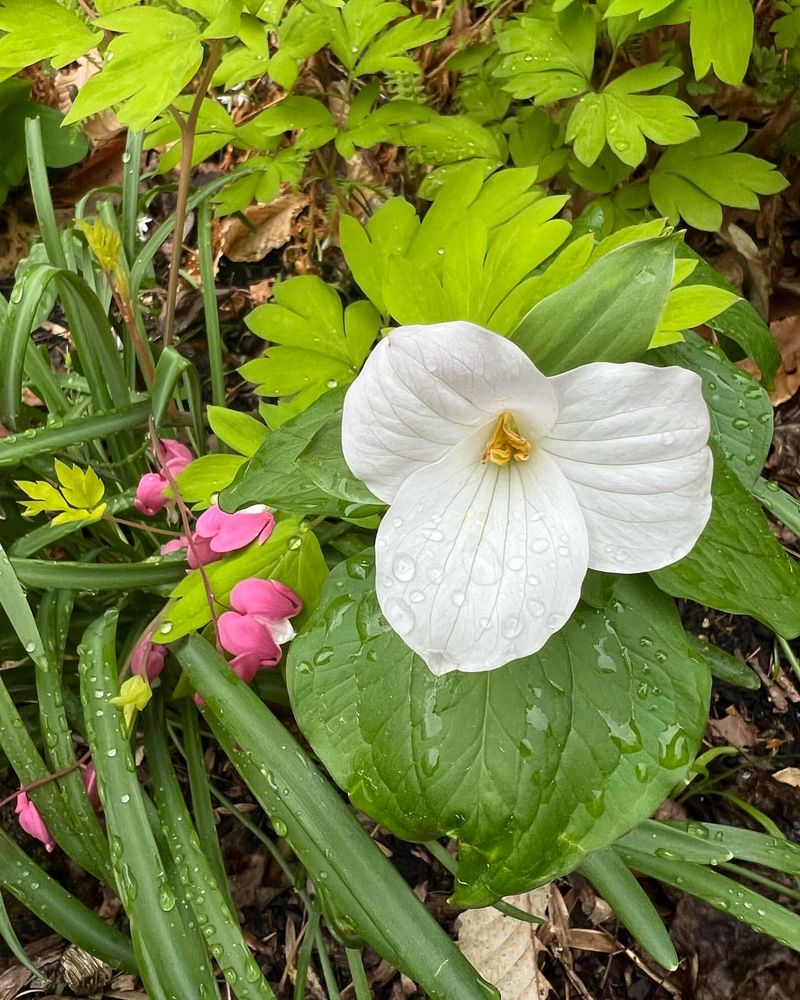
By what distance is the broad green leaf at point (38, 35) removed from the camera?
3.54 feet

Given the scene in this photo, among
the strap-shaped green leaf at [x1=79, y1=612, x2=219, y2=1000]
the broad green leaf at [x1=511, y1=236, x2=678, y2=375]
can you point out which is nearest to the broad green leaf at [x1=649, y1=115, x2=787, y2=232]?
the broad green leaf at [x1=511, y1=236, x2=678, y2=375]

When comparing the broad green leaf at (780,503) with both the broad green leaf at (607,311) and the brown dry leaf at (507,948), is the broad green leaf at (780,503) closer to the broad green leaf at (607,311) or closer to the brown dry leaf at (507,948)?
the broad green leaf at (607,311)

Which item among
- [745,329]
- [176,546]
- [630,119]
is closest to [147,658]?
[176,546]

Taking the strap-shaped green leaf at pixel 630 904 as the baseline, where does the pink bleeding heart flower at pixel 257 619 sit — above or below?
above

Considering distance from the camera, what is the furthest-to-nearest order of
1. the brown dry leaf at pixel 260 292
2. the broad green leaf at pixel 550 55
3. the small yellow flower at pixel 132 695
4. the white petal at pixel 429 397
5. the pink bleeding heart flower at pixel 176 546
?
the brown dry leaf at pixel 260 292 → the broad green leaf at pixel 550 55 → the pink bleeding heart flower at pixel 176 546 → the small yellow flower at pixel 132 695 → the white petal at pixel 429 397

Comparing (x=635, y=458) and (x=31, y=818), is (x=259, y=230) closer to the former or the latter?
(x=31, y=818)

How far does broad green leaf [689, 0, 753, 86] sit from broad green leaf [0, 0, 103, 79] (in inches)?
33.7

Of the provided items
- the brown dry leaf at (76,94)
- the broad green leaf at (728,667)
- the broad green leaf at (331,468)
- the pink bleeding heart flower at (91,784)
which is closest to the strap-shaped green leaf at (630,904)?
the broad green leaf at (728,667)

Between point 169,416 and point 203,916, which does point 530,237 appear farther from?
point 203,916

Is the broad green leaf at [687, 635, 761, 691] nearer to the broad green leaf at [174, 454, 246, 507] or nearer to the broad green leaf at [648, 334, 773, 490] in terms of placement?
the broad green leaf at [648, 334, 773, 490]

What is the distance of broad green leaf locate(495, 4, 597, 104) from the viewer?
53.9 inches

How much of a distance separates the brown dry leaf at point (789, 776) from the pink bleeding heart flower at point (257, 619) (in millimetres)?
1087

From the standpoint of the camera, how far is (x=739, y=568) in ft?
2.96

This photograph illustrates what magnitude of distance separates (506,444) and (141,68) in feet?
2.36
